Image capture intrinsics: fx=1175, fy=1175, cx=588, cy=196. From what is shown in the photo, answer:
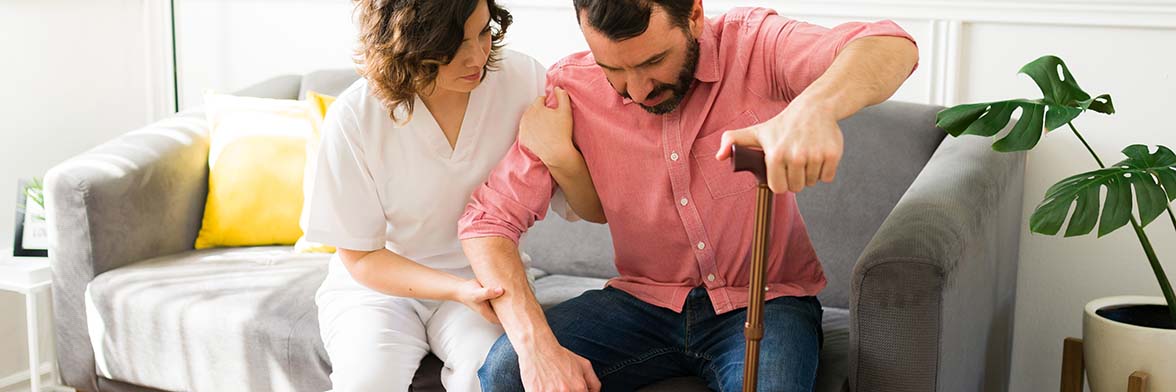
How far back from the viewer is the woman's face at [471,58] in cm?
182

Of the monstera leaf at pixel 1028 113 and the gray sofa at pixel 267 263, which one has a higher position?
the monstera leaf at pixel 1028 113

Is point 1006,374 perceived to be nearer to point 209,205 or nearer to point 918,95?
point 918,95

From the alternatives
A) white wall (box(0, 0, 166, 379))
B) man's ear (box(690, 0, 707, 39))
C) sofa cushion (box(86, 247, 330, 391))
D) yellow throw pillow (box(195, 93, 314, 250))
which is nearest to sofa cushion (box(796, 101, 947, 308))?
man's ear (box(690, 0, 707, 39))

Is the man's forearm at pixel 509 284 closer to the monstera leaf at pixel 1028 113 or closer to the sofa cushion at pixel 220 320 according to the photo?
the sofa cushion at pixel 220 320

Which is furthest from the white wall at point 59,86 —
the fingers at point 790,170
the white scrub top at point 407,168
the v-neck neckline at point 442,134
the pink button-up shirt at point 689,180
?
the fingers at point 790,170

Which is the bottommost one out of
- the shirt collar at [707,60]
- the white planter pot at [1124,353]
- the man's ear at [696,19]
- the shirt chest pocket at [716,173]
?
the white planter pot at [1124,353]

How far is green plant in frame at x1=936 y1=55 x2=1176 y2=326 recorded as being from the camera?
194 centimetres

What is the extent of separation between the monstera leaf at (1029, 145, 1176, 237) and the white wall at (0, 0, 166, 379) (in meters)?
2.52

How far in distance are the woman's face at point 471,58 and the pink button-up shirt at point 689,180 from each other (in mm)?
137

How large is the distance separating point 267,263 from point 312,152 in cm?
28

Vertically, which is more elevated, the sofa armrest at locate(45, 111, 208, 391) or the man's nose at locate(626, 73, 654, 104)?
the man's nose at locate(626, 73, 654, 104)

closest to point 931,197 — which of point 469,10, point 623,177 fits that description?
point 623,177

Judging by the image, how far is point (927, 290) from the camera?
1.64m

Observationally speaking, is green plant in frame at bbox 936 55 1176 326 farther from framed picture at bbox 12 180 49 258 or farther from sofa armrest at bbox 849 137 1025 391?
framed picture at bbox 12 180 49 258
